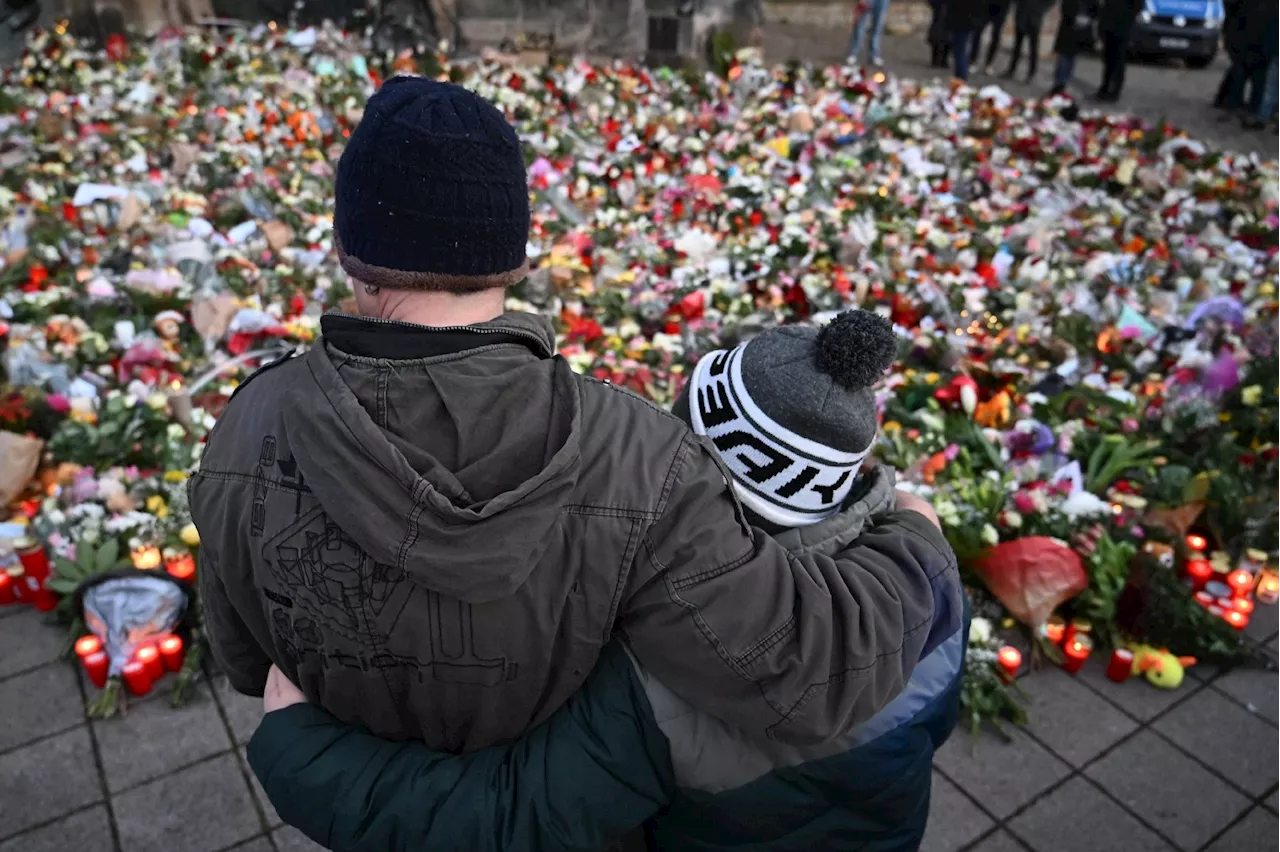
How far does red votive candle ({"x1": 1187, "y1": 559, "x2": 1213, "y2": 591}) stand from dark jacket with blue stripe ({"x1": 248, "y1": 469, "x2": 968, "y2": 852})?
2.55m

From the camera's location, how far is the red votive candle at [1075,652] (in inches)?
126

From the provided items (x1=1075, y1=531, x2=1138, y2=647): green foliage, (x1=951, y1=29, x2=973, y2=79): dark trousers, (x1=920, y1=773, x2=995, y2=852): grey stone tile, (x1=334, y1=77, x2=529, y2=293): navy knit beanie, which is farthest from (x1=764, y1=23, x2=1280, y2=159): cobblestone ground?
(x1=334, y1=77, x2=529, y2=293): navy knit beanie

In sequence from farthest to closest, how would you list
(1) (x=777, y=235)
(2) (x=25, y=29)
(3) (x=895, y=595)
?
(2) (x=25, y=29), (1) (x=777, y=235), (3) (x=895, y=595)

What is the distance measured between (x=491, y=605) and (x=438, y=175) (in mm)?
521

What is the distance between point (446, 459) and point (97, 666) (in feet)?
8.16

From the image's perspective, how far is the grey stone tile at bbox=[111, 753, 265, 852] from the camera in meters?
2.59

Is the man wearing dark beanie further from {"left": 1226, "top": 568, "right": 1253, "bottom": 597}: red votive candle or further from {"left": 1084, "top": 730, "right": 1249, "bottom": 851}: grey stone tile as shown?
{"left": 1226, "top": 568, "right": 1253, "bottom": 597}: red votive candle

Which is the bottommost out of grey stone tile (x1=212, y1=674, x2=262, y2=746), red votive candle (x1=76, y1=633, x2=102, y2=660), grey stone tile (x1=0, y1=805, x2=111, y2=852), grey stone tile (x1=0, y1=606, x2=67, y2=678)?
grey stone tile (x1=0, y1=805, x2=111, y2=852)

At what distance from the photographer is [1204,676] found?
3248mm

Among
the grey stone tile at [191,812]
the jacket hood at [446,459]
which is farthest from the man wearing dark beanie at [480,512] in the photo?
the grey stone tile at [191,812]

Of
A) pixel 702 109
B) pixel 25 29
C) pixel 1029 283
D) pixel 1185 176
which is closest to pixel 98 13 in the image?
pixel 25 29

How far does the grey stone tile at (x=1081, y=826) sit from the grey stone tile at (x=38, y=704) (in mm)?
2869

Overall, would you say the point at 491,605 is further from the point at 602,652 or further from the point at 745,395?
the point at 745,395

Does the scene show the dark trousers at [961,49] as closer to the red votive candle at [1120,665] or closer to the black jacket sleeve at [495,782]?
the red votive candle at [1120,665]
